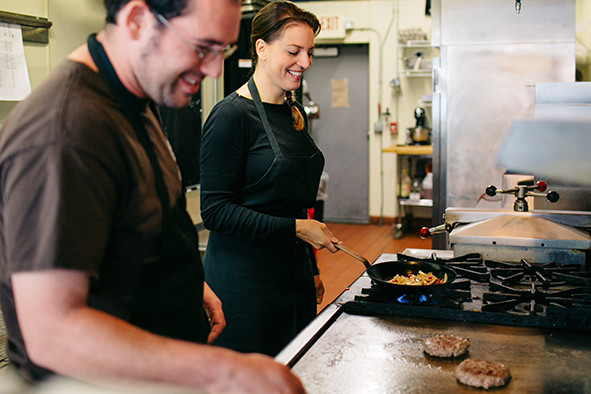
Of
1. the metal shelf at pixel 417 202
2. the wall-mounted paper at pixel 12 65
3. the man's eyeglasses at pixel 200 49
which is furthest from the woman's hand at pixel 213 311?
the metal shelf at pixel 417 202

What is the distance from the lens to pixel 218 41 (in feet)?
3.27

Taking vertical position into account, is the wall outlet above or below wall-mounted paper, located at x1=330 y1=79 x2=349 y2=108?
below

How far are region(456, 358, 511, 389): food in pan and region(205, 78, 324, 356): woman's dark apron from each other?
0.84 metres

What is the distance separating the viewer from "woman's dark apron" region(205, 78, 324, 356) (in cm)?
205

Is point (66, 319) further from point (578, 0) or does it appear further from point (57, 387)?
point (578, 0)

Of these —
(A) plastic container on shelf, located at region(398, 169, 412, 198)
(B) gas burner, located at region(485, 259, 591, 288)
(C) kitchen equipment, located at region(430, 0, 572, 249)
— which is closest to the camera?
(B) gas burner, located at region(485, 259, 591, 288)

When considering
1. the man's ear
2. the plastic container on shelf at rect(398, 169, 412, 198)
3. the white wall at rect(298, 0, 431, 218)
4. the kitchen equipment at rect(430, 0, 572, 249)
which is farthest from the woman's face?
the white wall at rect(298, 0, 431, 218)

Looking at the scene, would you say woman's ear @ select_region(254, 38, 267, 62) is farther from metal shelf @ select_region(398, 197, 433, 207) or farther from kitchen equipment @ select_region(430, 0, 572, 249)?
metal shelf @ select_region(398, 197, 433, 207)

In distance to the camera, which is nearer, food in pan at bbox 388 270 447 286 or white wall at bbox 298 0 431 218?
food in pan at bbox 388 270 447 286

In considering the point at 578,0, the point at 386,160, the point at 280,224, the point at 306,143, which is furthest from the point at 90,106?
the point at 386,160

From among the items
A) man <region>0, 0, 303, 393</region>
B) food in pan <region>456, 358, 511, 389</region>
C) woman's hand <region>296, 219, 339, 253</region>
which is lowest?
food in pan <region>456, 358, 511, 389</region>

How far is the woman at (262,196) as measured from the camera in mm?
2004

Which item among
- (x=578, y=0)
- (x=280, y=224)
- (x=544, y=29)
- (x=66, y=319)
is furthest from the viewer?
(x=578, y=0)

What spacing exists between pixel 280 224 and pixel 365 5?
20.1 feet
